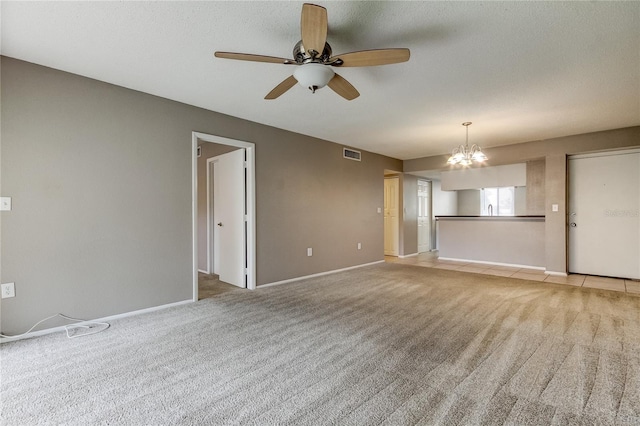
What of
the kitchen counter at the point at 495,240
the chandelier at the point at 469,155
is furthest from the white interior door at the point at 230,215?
the kitchen counter at the point at 495,240

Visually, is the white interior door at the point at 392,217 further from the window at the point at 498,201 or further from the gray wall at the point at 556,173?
the gray wall at the point at 556,173

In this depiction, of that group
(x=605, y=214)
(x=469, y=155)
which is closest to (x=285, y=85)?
(x=469, y=155)

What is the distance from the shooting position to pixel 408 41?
2.27 metres

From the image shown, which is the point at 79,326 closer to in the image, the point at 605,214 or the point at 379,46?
the point at 379,46

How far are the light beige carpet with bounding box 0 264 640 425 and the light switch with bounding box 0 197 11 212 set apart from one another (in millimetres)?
1135

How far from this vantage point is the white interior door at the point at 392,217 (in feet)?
24.8

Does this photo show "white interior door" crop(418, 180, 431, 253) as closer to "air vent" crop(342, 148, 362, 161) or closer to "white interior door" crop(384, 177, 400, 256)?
"white interior door" crop(384, 177, 400, 256)

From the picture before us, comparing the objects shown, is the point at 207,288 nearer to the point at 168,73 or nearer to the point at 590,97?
the point at 168,73

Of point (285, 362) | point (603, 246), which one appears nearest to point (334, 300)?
point (285, 362)

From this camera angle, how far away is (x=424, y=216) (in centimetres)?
837

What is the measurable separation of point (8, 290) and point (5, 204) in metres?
0.74

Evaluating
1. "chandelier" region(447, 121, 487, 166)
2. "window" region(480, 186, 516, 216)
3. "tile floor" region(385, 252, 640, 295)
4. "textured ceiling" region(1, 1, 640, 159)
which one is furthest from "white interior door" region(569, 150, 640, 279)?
"window" region(480, 186, 516, 216)

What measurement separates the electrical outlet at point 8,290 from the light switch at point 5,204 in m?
0.64

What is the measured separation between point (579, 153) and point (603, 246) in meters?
1.62
